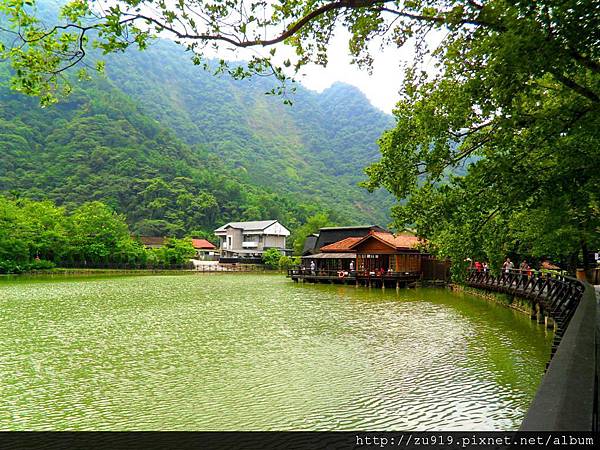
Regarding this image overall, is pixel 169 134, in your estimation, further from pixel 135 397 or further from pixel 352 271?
pixel 135 397

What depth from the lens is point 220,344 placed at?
11.2m

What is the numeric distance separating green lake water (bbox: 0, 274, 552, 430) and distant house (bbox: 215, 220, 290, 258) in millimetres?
51175

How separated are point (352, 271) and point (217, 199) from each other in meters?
51.9

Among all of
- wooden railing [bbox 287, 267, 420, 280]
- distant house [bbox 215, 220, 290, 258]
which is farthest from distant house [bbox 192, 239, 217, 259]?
wooden railing [bbox 287, 267, 420, 280]

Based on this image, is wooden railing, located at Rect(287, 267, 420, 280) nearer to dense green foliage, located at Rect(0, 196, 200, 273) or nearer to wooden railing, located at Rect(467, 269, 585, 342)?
wooden railing, located at Rect(467, 269, 585, 342)

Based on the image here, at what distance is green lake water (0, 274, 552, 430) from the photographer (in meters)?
6.36

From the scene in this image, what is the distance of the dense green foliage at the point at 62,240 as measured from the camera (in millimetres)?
35750

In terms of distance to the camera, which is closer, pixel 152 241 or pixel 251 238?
pixel 152 241

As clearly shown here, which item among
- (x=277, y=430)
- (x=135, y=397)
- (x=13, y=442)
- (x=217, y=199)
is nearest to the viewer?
(x=13, y=442)

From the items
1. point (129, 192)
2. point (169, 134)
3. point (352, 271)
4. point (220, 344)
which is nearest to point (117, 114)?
point (169, 134)

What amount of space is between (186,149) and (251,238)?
3262 cm

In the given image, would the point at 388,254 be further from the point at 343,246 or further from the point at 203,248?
the point at 203,248

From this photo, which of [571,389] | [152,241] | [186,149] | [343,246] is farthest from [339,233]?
[186,149]

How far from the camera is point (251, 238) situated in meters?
69.9
